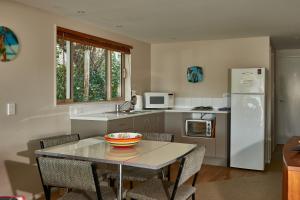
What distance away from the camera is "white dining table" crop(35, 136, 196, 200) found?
1985 mm

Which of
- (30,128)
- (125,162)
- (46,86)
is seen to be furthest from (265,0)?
(30,128)

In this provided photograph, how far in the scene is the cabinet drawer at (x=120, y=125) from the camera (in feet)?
12.2

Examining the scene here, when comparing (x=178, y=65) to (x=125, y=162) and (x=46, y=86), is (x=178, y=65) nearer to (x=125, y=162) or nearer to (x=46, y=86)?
(x=46, y=86)

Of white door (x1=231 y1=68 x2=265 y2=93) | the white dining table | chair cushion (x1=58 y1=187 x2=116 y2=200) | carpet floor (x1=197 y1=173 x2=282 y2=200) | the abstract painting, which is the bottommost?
carpet floor (x1=197 y1=173 x2=282 y2=200)

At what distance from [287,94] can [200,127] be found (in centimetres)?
289

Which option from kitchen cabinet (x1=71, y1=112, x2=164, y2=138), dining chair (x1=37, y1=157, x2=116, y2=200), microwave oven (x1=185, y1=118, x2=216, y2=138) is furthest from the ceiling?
dining chair (x1=37, y1=157, x2=116, y2=200)

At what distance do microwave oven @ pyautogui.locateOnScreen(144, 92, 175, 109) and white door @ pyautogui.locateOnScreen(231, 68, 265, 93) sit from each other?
1.27 metres

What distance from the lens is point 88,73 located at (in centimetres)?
434

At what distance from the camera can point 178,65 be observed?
567 cm

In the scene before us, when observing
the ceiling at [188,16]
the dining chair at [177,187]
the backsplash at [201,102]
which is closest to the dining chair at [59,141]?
the dining chair at [177,187]

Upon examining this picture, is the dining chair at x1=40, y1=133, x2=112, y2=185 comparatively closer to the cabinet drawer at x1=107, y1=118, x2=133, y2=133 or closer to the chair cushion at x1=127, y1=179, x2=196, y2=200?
the chair cushion at x1=127, y1=179, x2=196, y2=200

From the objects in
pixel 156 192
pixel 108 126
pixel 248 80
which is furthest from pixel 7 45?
pixel 248 80

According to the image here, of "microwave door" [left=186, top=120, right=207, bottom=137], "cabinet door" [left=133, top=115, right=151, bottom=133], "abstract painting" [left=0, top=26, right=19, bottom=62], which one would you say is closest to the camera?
"abstract painting" [left=0, top=26, right=19, bottom=62]

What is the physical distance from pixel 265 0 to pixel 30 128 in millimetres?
2789
